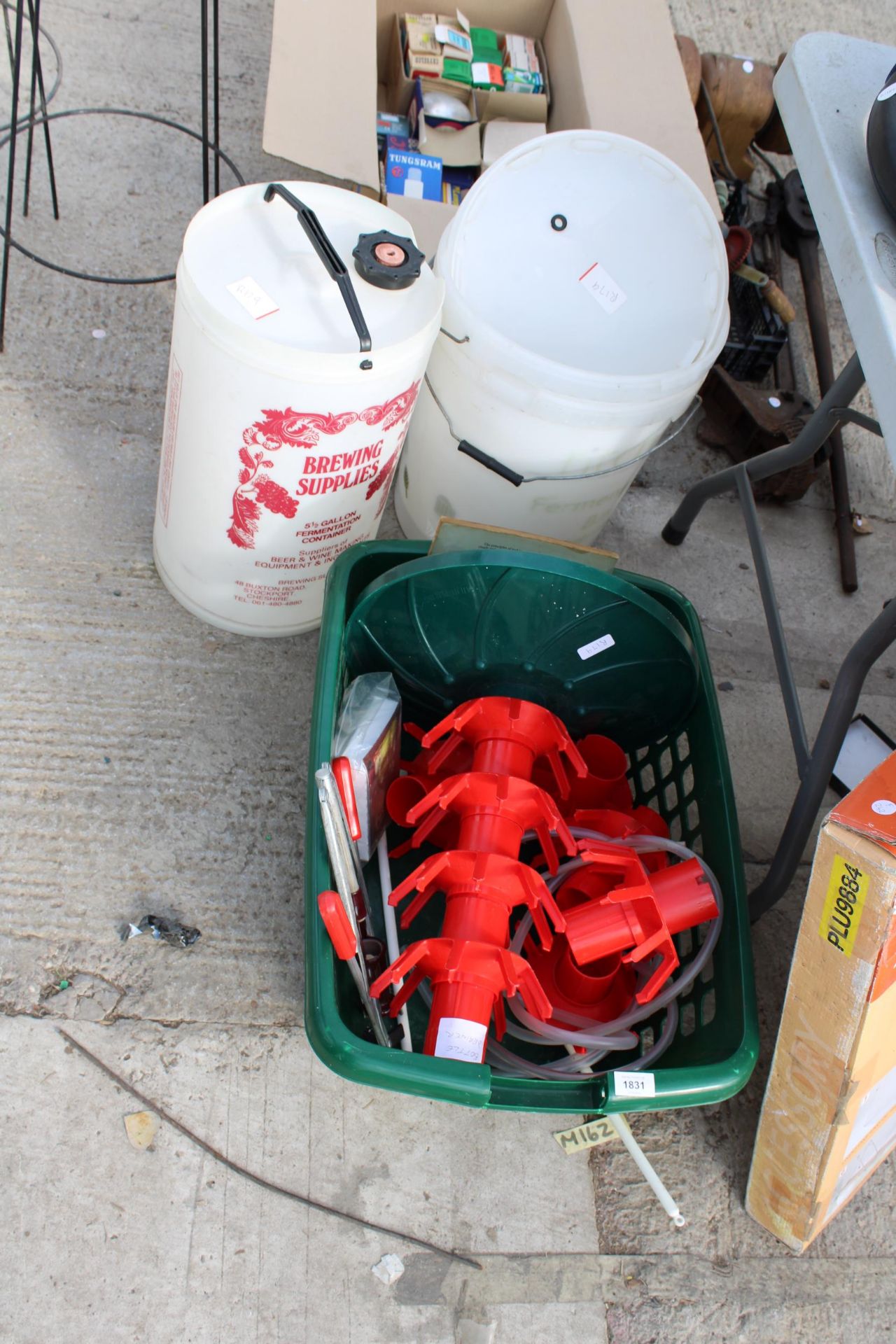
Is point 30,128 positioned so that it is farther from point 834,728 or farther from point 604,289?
point 834,728

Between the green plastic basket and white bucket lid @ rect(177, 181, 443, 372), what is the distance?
287 millimetres

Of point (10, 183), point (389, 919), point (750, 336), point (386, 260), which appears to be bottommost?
point (389, 919)

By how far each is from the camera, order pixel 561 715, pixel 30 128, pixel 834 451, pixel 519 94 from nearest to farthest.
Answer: pixel 561 715 → pixel 30 128 → pixel 834 451 → pixel 519 94

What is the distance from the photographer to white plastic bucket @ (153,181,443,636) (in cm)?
124

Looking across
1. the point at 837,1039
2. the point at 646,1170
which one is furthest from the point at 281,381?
the point at 646,1170

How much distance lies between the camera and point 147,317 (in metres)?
2.05

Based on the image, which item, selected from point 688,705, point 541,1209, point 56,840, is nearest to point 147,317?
point 56,840

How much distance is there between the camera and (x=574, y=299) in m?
1.58

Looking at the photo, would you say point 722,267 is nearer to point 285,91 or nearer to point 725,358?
point 725,358

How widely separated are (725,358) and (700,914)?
4.40ft

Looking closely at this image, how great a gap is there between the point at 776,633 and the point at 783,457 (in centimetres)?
36

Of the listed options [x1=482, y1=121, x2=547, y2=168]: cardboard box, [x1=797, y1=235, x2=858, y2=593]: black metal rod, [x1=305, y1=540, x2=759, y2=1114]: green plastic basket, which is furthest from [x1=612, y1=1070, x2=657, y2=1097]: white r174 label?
[x1=482, y1=121, x2=547, y2=168]: cardboard box

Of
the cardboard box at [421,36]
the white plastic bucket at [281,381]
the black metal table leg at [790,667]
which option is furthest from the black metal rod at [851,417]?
the cardboard box at [421,36]

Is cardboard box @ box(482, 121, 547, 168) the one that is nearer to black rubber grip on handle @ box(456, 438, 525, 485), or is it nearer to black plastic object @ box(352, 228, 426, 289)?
black rubber grip on handle @ box(456, 438, 525, 485)
